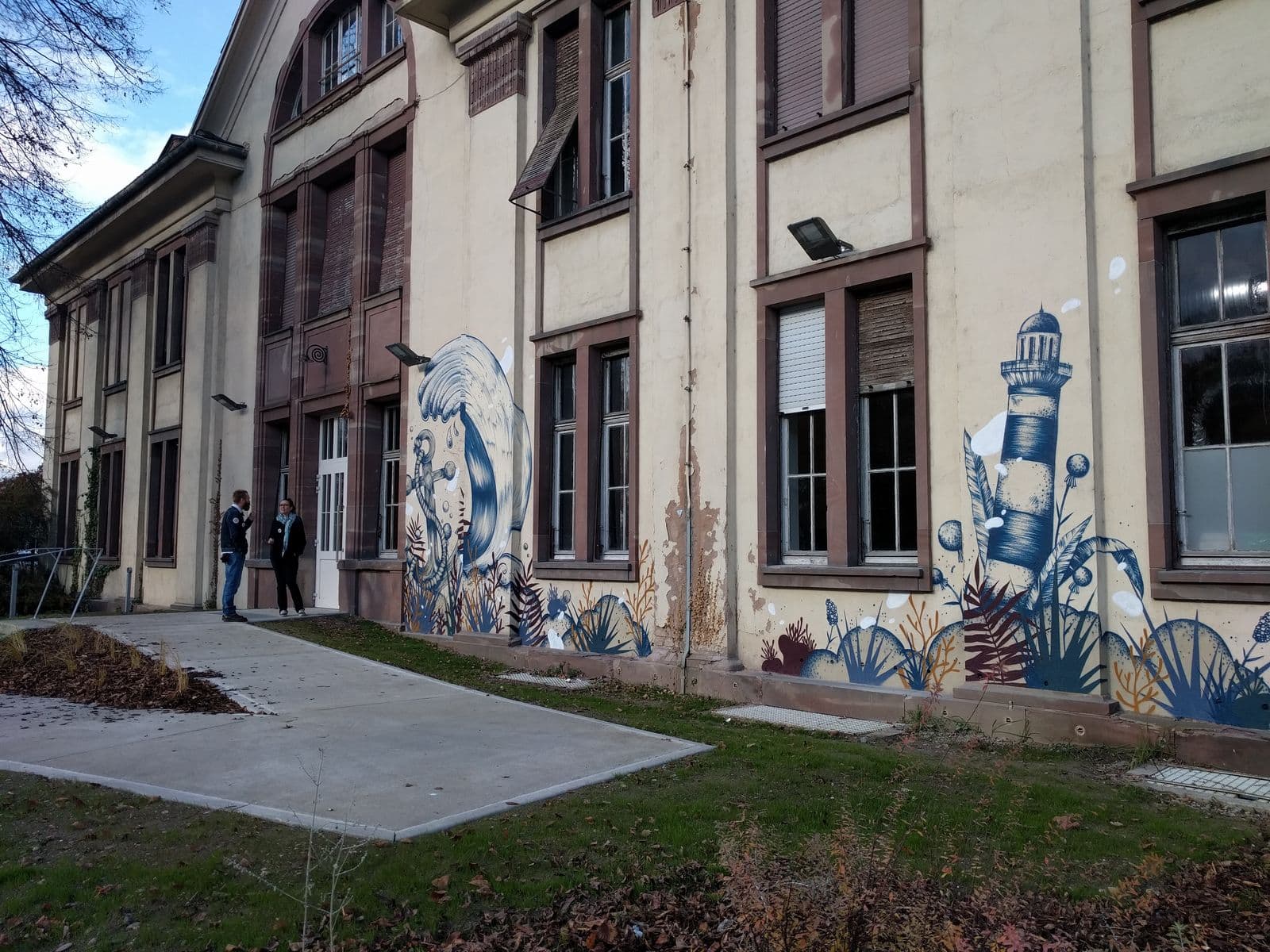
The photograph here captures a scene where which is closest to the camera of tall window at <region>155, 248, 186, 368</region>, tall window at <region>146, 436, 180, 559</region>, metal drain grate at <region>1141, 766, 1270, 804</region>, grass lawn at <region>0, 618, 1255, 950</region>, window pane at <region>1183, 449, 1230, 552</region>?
grass lawn at <region>0, 618, 1255, 950</region>

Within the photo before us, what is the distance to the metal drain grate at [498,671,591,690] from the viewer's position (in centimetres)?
1091

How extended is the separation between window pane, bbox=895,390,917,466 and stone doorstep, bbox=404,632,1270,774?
207cm

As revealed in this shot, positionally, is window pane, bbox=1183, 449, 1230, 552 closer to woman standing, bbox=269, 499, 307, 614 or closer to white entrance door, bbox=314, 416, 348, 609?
woman standing, bbox=269, 499, 307, 614

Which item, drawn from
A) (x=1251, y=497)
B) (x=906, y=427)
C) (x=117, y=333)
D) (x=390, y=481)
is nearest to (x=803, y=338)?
(x=906, y=427)

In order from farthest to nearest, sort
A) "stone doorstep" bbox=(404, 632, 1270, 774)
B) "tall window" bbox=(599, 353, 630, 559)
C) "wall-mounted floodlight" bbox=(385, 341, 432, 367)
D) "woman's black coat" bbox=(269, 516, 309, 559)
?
"woman's black coat" bbox=(269, 516, 309, 559) < "wall-mounted floodlight" bbox=(385, 341, 432, 367) < "tall window" bbox=(599, 353, 630, 559) < "stone doorstep" bbox=(404, 632, 1270, 774)

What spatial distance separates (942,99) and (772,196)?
1.96m

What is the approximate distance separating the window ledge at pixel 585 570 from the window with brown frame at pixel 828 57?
489cm

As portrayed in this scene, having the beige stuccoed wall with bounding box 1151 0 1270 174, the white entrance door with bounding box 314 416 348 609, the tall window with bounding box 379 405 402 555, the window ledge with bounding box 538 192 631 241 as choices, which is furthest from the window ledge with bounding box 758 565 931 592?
the white entrance door with bounding box 314 416 348 609

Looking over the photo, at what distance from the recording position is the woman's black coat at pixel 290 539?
51.5 feet

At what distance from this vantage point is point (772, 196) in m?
10.4

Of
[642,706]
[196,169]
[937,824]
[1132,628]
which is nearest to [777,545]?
[642,706]

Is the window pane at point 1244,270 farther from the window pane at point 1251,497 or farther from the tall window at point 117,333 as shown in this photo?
the tall window at point 117,333

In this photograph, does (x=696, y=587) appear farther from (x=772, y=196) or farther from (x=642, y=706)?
(x=772, y=196)

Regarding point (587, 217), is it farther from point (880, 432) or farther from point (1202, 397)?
point (1202, 397)
